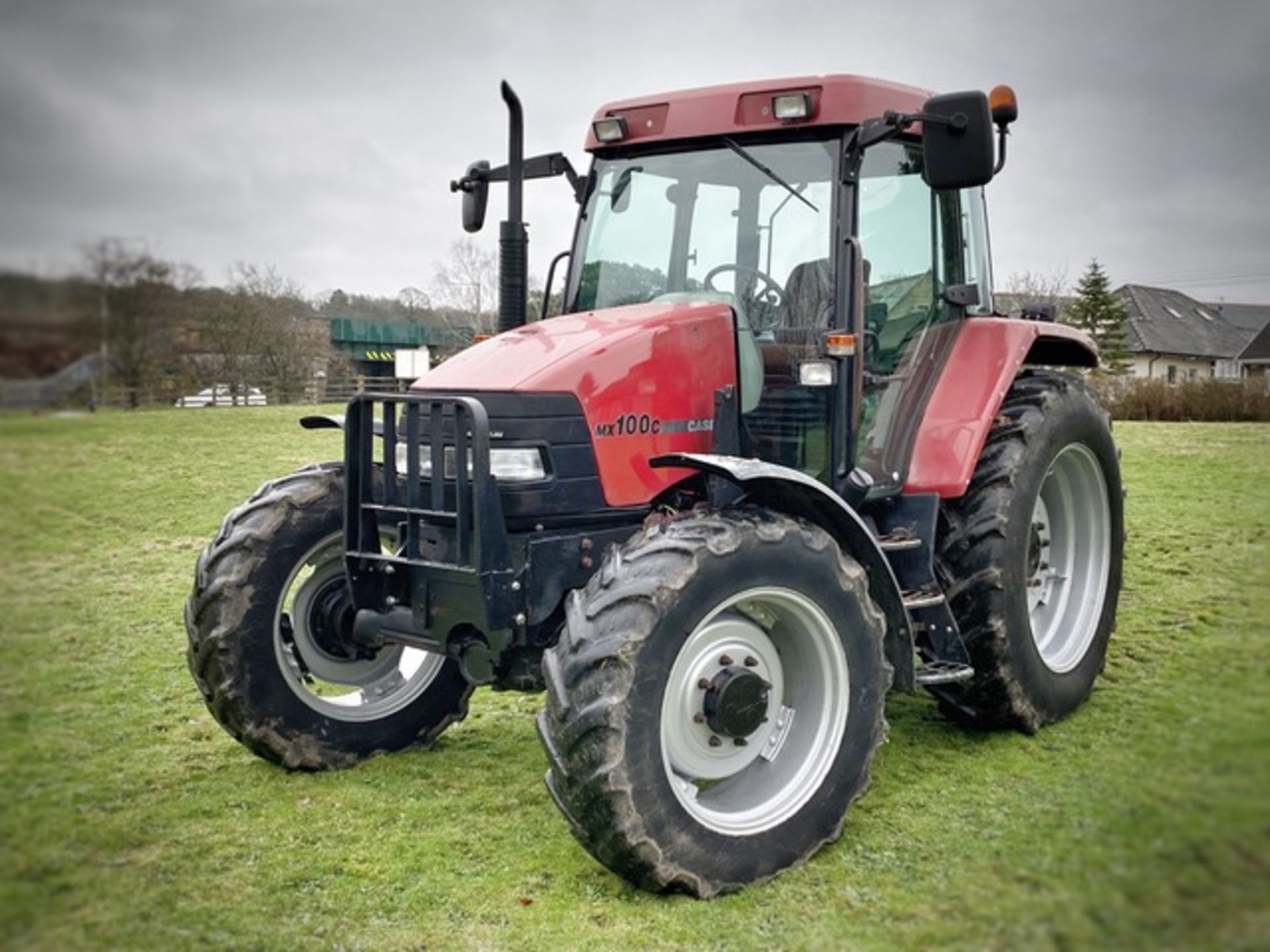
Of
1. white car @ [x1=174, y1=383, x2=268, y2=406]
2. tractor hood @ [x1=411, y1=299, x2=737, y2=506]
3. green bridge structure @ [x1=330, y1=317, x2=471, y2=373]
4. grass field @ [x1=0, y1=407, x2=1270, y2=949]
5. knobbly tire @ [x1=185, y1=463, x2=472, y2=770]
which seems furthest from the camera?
knobbly tire @ [x1=185, y1=463, x2=472, y2=770]

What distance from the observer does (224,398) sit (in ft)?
7.98

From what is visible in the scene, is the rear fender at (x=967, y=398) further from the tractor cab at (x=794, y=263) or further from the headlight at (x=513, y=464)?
the headlight at (x=513, y=464)

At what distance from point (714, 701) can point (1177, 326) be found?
183 cm

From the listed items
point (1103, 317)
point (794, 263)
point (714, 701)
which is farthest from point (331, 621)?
point (1103, 317)

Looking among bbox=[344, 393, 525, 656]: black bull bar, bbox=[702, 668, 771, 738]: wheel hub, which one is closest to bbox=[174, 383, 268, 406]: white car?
bbox=[344, 393, 525, 656]: black bull bar

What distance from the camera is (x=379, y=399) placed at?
388cm

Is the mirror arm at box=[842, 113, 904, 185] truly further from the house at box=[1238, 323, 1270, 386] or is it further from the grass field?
the house at box=[1238, 323, 1270, 386]

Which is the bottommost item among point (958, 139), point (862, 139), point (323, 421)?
point (323, 421)

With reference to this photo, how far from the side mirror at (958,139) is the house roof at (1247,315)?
1.73 m

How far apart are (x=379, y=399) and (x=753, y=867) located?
190 centimetres

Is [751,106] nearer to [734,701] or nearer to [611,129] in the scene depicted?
[611,129]

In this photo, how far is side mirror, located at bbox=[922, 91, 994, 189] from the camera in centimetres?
355

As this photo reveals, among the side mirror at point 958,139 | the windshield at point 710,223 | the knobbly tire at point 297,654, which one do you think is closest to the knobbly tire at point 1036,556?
the windshield at point 710,223

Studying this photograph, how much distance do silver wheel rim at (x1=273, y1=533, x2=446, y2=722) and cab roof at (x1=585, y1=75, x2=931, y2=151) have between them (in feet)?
6.64
